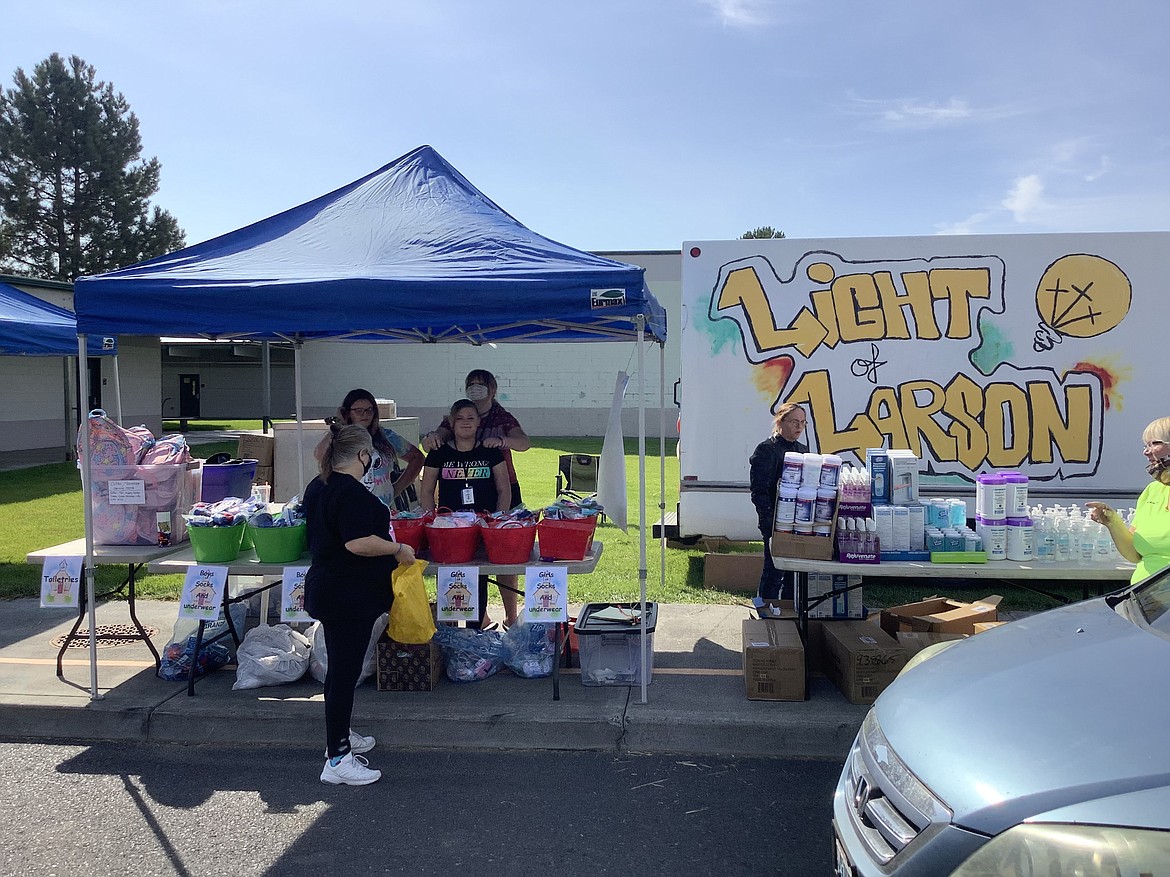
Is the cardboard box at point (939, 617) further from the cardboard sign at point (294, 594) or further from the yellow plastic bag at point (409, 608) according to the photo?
the cardboard sign at point (294, 594)

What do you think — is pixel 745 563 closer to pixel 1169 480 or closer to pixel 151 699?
pixel 1169 480

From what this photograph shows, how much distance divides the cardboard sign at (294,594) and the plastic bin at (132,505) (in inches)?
37.9

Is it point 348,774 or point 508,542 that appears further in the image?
point 508,542

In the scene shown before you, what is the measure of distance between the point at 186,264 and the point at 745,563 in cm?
486

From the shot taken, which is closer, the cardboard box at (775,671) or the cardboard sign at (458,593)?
the cardboard sign at (458,593)

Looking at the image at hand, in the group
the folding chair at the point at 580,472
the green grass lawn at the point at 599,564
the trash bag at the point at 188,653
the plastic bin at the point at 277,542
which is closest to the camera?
the plastic bin at the point at 277,542

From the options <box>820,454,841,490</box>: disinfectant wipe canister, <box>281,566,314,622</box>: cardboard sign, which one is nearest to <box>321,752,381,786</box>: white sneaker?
<box>281,566,314,622</box>: cardboard sign

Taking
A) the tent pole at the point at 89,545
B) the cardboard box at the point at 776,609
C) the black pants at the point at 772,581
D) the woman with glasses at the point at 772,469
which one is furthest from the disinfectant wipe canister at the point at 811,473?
the tent pole at the point at 89,545

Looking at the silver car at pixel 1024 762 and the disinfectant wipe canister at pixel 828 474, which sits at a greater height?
the disinfectant wipe canister at pixel 828 474

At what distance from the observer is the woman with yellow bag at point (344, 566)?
12.7 ft

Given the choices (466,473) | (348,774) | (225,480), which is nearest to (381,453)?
(466,473)

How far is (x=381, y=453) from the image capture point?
5.93 metres

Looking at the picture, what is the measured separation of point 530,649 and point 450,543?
0.98 m

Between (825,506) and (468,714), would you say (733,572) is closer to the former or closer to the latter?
(825,506)
